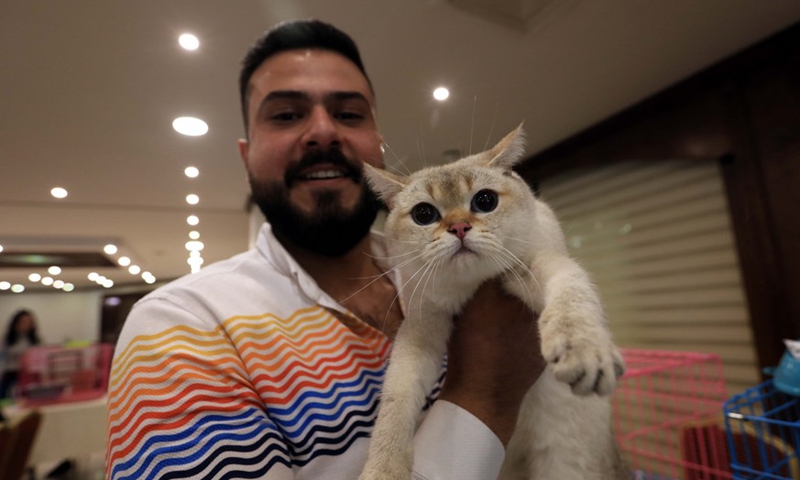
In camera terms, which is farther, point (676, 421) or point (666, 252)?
point (666, 252)

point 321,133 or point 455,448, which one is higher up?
point 321,133

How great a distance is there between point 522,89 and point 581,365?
117cm

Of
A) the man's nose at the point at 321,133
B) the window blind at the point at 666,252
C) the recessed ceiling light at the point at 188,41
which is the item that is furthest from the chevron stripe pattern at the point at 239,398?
the recessed ceiling light at the point at 188,41

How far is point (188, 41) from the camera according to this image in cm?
171

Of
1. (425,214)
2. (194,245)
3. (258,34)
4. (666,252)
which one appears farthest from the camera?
(194,245)

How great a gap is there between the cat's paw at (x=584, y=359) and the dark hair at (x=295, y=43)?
3.41 feet

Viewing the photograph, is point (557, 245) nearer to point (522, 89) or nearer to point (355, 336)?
point (355, 336)

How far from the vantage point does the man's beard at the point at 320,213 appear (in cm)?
109

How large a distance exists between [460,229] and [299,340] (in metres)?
0.44

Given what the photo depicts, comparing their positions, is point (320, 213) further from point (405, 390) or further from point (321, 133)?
point (405, 390)

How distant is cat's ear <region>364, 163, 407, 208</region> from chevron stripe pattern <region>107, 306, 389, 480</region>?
35 cm

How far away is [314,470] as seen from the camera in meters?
0.79

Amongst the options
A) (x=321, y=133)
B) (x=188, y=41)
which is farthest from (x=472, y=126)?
(x=188, y=41)

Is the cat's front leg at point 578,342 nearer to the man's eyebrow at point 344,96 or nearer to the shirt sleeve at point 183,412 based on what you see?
the shirt sleeve at point 183,412
